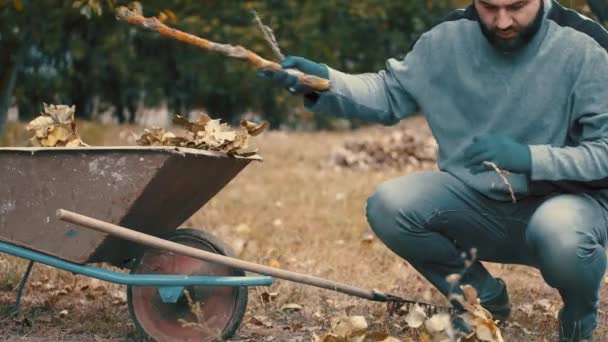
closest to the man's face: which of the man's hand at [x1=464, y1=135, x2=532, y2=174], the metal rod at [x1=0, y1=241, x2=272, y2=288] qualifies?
the man's hand at [x1=464, y1=135, x2=532, y2=174]

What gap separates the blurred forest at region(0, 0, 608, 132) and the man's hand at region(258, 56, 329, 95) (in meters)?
7.33

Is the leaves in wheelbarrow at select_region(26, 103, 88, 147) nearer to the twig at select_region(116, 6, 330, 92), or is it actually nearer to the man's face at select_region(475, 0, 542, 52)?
the twig at select_region(116, 6, 330, 92)

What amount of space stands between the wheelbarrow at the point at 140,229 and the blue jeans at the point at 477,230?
0.19m

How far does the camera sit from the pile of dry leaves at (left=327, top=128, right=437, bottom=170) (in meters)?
9.53

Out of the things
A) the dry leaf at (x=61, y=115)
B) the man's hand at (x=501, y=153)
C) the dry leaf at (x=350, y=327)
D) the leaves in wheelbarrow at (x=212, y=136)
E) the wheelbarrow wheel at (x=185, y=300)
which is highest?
the man's hand at (x=501, y=153)

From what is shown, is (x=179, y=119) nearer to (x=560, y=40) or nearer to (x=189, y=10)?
(x=560, y=40)

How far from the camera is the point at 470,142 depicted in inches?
132

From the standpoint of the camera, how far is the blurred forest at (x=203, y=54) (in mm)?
11445

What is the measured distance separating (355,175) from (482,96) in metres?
5.51

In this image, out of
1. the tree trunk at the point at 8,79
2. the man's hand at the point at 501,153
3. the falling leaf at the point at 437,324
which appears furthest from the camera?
the tree trunk at the point at 8,79

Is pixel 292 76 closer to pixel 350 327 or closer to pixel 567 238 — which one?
pixel 350 327

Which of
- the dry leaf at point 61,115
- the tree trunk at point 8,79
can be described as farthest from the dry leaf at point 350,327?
the tree trunk at point 8,79

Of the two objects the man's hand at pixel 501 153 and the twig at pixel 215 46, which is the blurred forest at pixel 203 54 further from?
the man's hand at pixel 501 153

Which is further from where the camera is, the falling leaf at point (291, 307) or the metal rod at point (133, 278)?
the falling leaf at point (291, 307)
